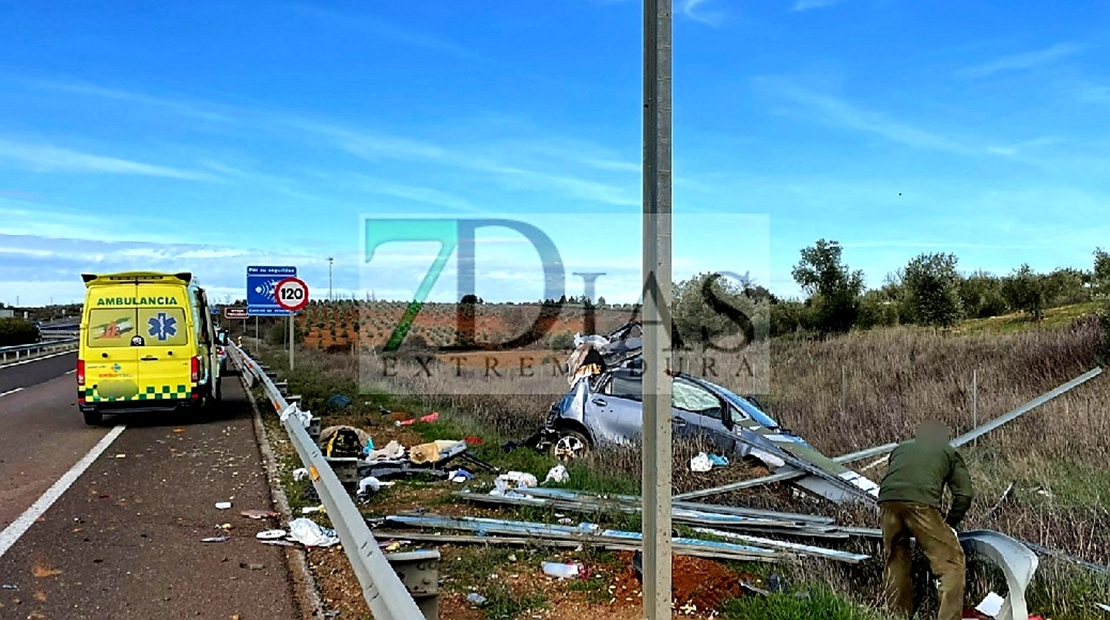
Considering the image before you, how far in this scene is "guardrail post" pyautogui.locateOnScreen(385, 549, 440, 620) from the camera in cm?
432

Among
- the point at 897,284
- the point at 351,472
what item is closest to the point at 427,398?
the point at 351,472

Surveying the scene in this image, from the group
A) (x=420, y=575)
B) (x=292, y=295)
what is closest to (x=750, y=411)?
(x=420, y=575)

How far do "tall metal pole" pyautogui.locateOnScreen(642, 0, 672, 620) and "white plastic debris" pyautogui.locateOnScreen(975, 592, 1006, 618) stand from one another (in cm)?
323

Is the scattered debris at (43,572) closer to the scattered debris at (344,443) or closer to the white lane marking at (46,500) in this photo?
the white lane marking at (46,500)

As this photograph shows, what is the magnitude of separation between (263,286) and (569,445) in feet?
54.9

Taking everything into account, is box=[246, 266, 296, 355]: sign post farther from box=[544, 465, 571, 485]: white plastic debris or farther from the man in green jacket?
the man in green jacket

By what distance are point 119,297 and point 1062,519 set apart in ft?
44.7

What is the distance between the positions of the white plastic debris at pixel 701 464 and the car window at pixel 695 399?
1026 mm

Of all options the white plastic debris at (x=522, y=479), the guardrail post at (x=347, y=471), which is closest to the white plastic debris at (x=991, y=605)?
the white plastic debris at (x=522, y=479)

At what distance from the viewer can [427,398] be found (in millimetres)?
17219

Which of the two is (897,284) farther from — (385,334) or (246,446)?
(246,446)

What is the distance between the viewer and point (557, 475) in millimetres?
8797

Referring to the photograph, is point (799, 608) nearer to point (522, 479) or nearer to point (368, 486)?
point (522, 479)

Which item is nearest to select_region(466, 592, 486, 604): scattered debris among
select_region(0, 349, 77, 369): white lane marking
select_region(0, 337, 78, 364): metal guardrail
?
select_region(0, 349, 77, 369): white lane marking
